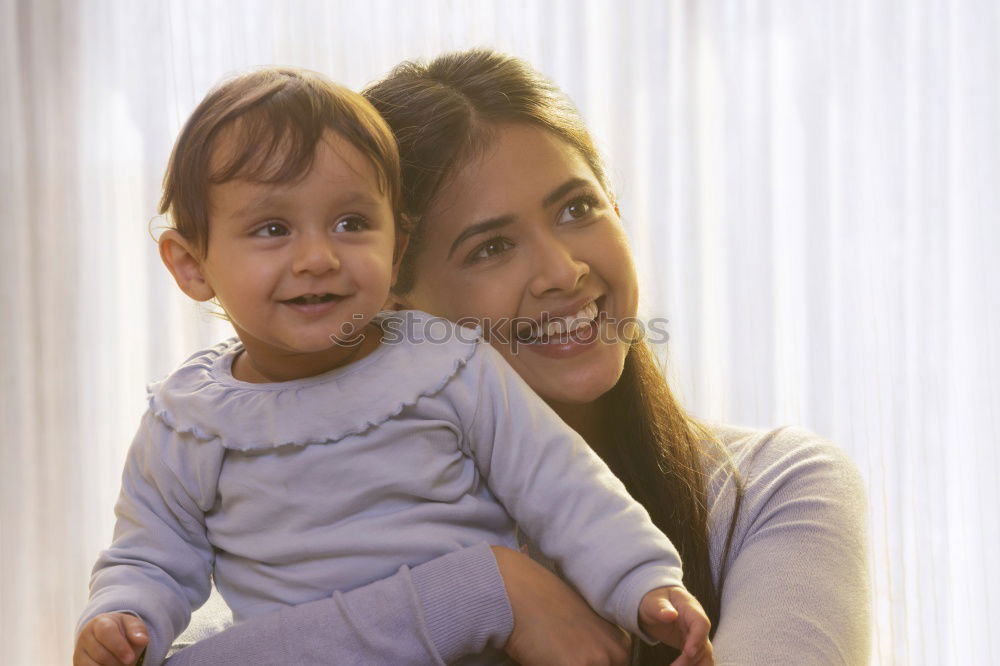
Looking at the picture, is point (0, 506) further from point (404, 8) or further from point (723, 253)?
point (723, 253)

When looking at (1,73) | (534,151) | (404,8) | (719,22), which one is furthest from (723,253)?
(1,73)

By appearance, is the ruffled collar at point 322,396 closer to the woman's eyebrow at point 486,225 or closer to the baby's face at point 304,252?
the baby's face at point 304,252

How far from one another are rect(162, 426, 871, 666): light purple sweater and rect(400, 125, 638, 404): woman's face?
0.29m

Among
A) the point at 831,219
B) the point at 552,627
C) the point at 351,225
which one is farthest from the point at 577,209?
the point at 831,219

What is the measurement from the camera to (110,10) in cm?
391

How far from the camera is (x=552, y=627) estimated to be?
46.1 inches

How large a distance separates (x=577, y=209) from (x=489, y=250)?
157mm

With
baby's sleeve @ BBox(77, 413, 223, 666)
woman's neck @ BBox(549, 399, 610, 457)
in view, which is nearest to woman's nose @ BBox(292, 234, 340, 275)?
baby's sleeve @ BBox(77, 413, 223, 666)

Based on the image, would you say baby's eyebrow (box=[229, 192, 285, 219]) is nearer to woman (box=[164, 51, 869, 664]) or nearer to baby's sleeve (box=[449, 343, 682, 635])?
baby's sleeve (box=[449, 343, 682, 635])

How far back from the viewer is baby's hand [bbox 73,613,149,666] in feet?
3.82

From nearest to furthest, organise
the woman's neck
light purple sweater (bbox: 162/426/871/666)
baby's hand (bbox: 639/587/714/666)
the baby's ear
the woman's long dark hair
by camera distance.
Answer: baby's hand (bbox: 639/587/714/666)
light purple sweater (bbox: 162/426/871/666)
the baby's ear
the woman's long dark hair
the woman's neck

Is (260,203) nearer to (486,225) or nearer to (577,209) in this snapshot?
(486,225)

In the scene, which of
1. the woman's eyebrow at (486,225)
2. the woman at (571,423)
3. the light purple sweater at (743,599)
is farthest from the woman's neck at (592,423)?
the woman's eyebrow at (486,225)

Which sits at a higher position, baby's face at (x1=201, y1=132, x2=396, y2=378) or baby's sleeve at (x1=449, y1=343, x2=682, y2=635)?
baby's face at (x1=201, y1=132, x2=396, y2=378)
